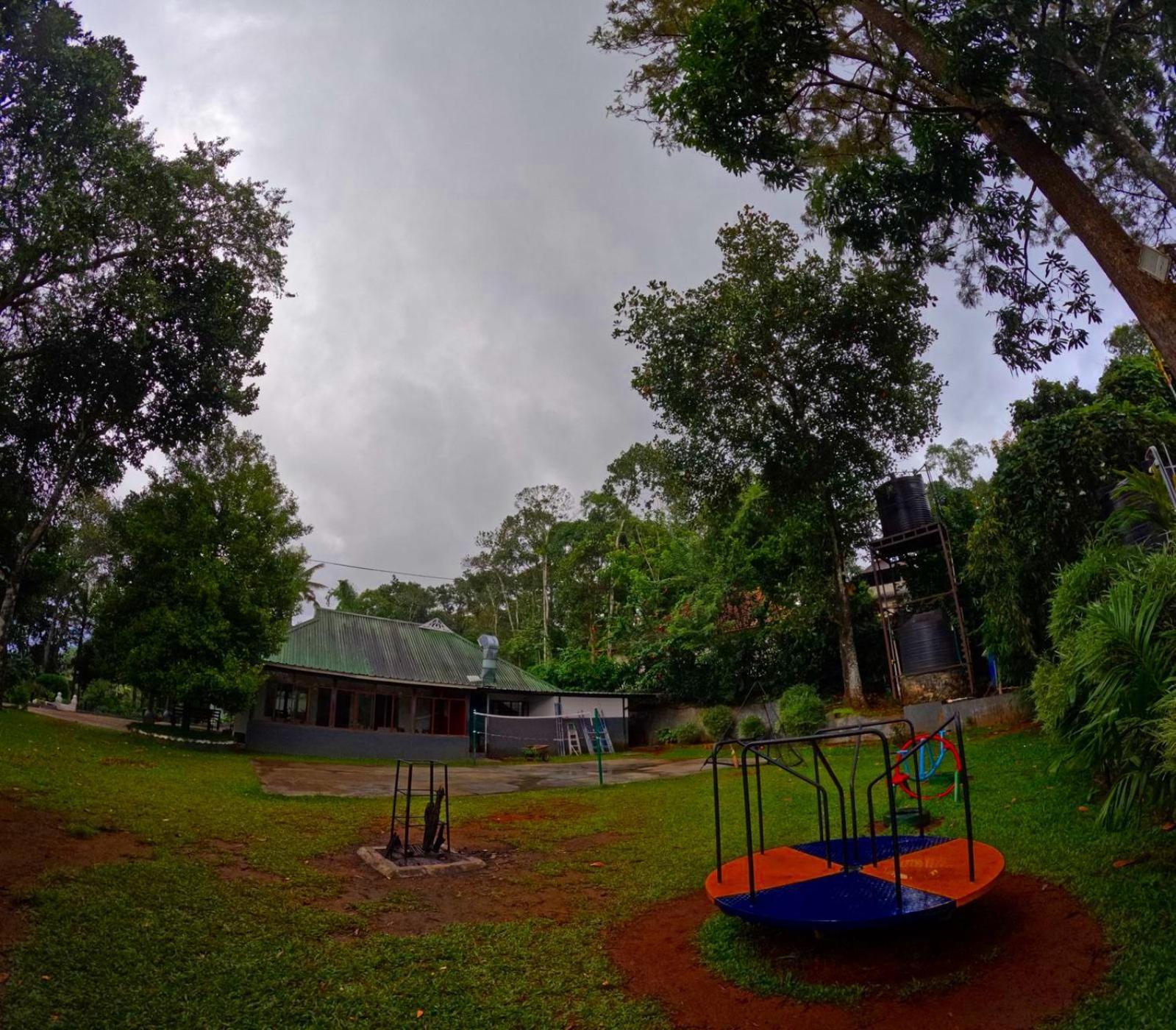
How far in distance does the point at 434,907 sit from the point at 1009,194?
35.8 ft

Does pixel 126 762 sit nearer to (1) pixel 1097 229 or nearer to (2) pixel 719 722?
(1) pixel 1097 229

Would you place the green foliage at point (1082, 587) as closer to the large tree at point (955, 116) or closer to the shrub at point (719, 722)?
the large tree at point (955, 116)

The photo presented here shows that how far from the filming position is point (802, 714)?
1938 cm

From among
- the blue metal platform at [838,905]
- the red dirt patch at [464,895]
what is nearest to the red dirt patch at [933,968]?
the blue metal platform at [838,905]

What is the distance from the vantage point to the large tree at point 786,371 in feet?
61.4

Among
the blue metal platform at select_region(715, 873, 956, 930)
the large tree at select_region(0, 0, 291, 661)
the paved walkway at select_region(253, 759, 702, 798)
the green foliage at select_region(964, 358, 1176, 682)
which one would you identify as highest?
the large tree at select_region(0, 0, 291, 661)

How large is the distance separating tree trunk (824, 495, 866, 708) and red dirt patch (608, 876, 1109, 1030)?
53.9 ft

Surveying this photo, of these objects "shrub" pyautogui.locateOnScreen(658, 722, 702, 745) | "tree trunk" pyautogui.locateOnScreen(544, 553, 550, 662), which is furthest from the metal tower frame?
"tree trunk" pyautogui.locateOnScreen(544, 553, 550, 662)

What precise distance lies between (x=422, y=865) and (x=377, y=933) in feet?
7.09

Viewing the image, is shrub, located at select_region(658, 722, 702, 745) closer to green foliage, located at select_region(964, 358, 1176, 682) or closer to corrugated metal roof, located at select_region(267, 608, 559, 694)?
corrugated metal roof, located at select_region(267, 608, 559, 694)

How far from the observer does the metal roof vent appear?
26.6m

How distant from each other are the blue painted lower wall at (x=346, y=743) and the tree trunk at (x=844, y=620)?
13.2m

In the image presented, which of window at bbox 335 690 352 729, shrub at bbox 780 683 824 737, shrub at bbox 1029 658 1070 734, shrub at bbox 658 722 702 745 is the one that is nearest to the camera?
shrub at bbox 1029 658 1070 734

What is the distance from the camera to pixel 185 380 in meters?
16.5
